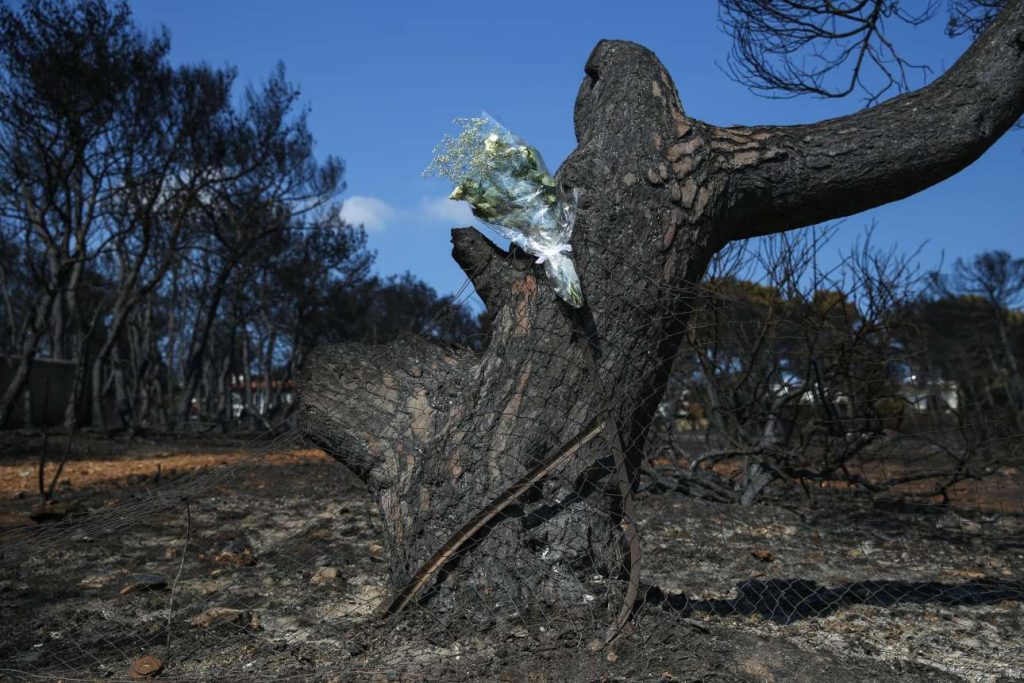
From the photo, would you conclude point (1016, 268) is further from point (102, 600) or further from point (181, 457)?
point (102, 600)

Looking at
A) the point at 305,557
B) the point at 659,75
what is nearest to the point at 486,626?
the point at 305,557

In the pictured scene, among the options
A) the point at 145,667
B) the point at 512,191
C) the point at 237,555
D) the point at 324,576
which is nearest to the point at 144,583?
the point at 237,555

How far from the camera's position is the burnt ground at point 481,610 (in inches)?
103

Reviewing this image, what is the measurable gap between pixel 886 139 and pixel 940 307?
24559 mm

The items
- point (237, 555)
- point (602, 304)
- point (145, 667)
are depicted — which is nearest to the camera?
point (145, 667)

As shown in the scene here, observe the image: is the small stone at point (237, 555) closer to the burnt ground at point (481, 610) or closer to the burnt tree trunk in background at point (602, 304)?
the burnt ground at point (481, 610)

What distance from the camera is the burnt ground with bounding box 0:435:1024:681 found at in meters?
2.62

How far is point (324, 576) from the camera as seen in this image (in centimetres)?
376

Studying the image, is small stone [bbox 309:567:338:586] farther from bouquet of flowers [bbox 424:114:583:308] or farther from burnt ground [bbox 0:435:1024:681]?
bouquet of flowers [bbox 424:114:583:308]

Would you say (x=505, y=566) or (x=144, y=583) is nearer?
(x=505, y=566)

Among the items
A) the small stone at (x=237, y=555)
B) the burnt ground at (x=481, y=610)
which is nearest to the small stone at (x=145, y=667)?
the burnt ground at (x=481, y=610)

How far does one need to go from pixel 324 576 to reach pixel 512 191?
2048 millimetres

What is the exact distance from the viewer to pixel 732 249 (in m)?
5.67

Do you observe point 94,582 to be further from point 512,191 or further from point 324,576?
point 512,191
